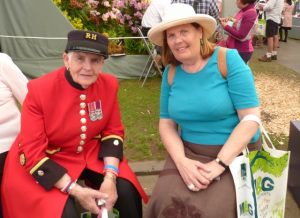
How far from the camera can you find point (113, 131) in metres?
2.42

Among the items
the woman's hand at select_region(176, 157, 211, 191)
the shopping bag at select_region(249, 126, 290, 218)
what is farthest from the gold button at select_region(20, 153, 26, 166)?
the shopping bag at select_region(249, 126, 290, 218)

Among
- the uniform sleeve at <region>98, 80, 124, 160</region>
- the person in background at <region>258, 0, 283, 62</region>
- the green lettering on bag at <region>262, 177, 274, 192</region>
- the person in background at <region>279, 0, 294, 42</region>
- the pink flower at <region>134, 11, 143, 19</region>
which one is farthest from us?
the person in background at <region>279, 0, 294, 42</region>

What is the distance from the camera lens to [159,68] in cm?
688

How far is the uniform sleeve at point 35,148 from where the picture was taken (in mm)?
2080

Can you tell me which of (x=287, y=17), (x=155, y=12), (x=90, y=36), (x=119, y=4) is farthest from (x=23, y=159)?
(x=287, y=17)

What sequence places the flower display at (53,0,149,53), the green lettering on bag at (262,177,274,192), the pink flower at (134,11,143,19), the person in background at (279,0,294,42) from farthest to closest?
the person in background at (279,0,294,42), the pink flower at (134,11,143,19), the flower display at (53,0,149,53), the green lettering on bag at (262,177,274,192)

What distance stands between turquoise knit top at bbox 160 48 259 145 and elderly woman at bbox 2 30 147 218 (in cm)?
44

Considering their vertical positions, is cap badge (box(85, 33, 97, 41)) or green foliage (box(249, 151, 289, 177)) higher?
cap badge (box(85, 33, 97, 41))

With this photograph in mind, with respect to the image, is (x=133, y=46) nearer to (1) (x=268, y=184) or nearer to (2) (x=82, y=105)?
(2) (x=82, y=105)

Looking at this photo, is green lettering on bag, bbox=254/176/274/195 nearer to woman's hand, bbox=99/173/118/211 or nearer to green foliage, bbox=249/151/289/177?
green foliage, bbox=249/151/289/177

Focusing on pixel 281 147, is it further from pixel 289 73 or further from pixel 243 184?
pixel 289 73

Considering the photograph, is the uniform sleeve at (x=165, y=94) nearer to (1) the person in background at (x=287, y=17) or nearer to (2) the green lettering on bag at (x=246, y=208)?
(2) the green lettering on bag at (x=246, y=208)

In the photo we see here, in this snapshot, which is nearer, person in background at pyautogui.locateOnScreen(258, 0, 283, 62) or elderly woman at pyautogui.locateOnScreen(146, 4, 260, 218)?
elderly woman at pyautogui.locateOnScreen(146, 4, 260, 218)

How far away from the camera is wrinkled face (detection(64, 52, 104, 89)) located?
2098 millimetres
